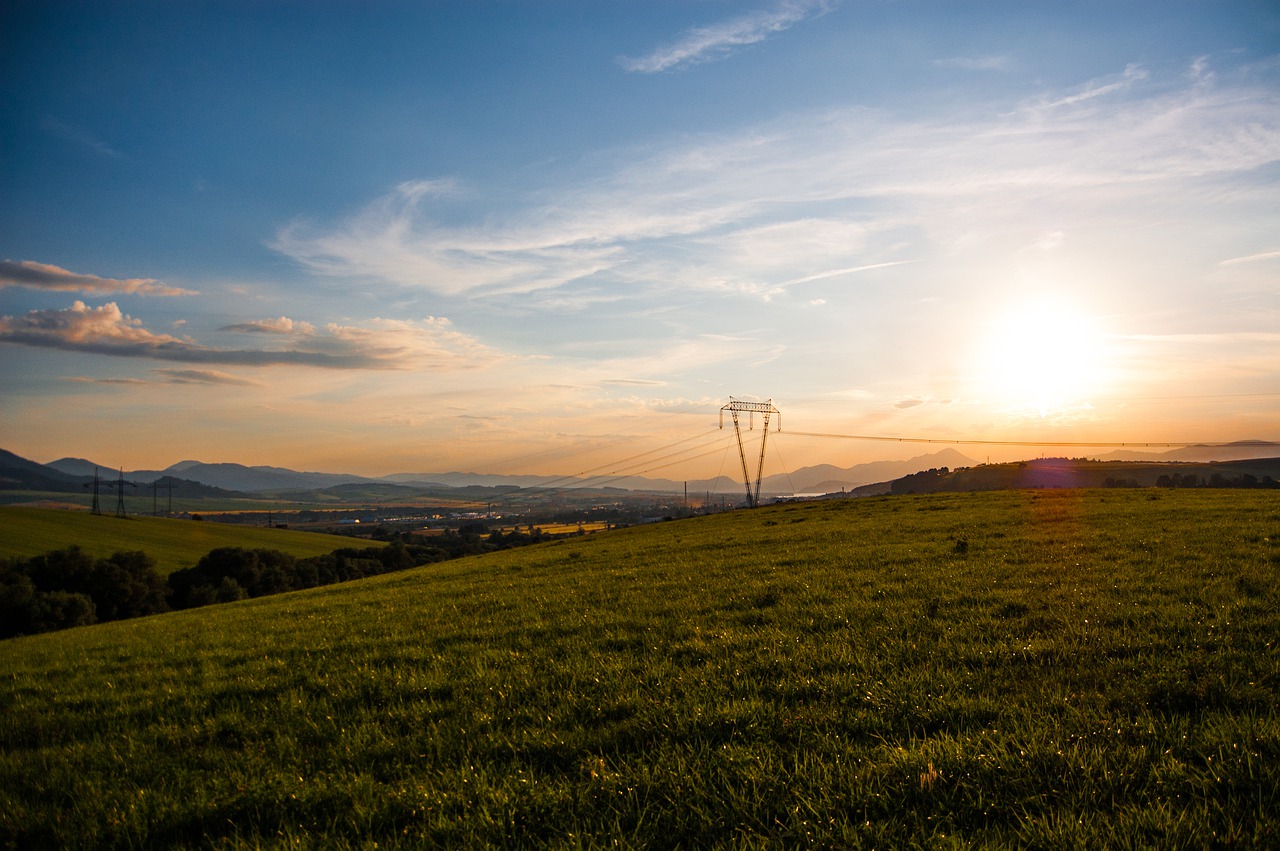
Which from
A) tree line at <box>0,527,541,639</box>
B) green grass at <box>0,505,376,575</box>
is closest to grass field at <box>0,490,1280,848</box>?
tree line at <box>0,527,541,639</box>

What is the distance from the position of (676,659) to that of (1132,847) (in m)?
6.15

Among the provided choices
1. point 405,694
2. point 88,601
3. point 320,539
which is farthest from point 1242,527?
point 320,539

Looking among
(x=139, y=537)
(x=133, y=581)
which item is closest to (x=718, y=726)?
(x=133, y=581)

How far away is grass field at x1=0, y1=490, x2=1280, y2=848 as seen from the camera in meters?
5.14

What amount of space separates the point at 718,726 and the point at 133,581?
86.5 metres

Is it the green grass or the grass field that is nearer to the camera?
the grass field

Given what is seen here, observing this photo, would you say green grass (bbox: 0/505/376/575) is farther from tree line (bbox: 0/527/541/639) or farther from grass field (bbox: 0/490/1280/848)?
grass field (bbox: 0/490/1280/848)

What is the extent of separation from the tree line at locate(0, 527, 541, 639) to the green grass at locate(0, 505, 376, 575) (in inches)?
479

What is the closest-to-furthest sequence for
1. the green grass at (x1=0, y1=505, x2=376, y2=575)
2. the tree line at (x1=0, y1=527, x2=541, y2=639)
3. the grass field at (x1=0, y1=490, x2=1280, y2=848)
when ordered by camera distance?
the grass field at (x1=0, y1=490, x2=1280, y2=848) → the tree line at (x1=0, y1=527, x2=541, y2=639) → the green grass at (x1=0, y1=505, x2=376, y2=575)

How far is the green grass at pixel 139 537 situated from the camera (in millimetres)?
93688

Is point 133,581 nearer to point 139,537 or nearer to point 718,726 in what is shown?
point 139,537

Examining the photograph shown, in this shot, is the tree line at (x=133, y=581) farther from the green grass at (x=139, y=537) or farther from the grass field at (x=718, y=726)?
the grass field at (x=718, y=726)

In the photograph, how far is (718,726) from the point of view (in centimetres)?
692

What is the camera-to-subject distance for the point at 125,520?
12544 cm
